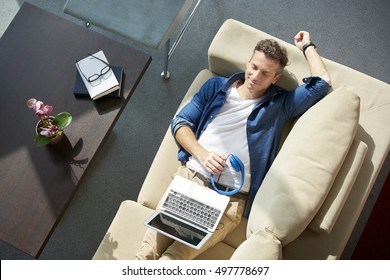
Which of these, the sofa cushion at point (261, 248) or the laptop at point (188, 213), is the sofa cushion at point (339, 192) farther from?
the laptop at point (188, 213)

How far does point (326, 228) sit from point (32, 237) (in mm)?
1124

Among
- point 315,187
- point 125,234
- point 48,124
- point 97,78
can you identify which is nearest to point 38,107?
point 48,124

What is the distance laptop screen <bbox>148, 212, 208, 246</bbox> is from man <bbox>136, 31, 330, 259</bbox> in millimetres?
63

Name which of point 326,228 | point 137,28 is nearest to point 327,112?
point 326,228

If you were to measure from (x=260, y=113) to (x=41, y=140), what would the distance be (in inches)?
36.6

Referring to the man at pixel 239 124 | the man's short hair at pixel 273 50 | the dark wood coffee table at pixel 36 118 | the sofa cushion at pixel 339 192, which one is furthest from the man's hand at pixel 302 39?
the dark wood coffee table at pixel 36 118

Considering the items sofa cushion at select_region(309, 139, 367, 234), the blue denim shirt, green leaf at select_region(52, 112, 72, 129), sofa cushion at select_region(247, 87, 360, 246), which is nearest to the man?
the blue denim shirt

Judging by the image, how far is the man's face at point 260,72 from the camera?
1.85 m

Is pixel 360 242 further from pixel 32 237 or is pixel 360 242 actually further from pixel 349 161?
pixel 32 237

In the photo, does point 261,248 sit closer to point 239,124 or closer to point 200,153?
point 200,153

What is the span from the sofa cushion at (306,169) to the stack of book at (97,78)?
0.81 meters

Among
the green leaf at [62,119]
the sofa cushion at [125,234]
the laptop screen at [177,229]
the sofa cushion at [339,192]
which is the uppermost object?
the sofa cushion at [339,192]

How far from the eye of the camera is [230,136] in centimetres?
194

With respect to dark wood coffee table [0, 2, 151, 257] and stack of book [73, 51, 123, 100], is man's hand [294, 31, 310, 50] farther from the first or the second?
stack of book [73, 51, 123, 100]
